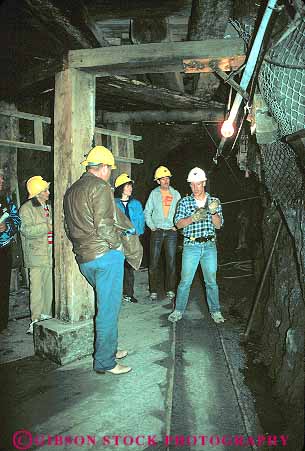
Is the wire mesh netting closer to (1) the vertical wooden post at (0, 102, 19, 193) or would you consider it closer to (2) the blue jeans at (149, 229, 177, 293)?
(2) the blue jeans at (149, 229, 177, 293)

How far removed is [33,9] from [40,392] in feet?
13.1

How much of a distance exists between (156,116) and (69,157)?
14.1 ft

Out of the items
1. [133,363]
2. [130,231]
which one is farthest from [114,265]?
[133,363]

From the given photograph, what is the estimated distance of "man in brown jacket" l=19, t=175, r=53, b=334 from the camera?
495 centimetres

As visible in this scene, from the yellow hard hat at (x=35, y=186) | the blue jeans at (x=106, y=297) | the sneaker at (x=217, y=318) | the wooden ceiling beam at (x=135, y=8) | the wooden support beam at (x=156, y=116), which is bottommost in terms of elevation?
the sneaker at (x=217, y=318)

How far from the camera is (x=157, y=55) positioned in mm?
3760

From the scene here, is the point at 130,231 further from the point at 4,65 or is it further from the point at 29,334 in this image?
the point at 4,65

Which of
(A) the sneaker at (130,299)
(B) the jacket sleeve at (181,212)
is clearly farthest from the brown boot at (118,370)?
(A) the sneaker at (130,299)

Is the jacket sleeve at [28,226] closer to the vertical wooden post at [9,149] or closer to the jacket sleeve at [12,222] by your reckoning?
the jacket sleeve at [12,222]

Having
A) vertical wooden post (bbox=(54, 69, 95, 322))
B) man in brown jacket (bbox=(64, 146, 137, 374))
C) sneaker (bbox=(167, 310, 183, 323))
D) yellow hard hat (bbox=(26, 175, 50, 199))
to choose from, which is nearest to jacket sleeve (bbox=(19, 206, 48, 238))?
yellow hard hat (bbox=(26, 175, 50, 199))

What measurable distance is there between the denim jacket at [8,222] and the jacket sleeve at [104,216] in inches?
80.4

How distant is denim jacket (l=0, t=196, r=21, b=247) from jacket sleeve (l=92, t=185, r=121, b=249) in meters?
2.04

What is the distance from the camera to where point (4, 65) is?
5047mm

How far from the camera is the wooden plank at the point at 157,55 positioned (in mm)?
3713
